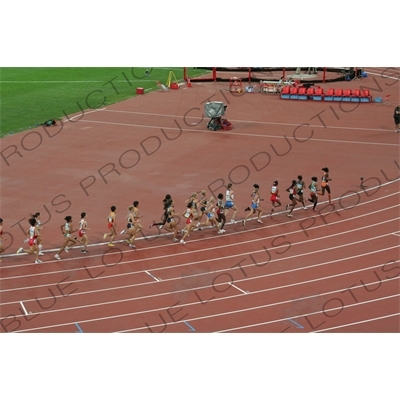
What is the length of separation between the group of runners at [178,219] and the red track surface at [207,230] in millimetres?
301

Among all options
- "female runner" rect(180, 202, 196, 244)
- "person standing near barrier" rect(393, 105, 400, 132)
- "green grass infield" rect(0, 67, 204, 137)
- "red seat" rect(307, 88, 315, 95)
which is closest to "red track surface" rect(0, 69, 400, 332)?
"female runner" rect(180, 202, 196, 244)

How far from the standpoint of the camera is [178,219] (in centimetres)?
2519

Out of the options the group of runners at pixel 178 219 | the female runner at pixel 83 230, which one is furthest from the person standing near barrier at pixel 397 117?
the female runner at pixel 83 230

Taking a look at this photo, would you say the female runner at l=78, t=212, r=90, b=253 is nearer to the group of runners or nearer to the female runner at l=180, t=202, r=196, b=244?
the group of runners

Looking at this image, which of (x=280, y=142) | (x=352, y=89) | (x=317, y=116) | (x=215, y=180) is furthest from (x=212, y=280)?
(x=352, y=89)

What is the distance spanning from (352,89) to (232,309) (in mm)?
27350

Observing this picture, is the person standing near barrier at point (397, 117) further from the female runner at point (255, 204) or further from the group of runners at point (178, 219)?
the female runner at point (255, 204)

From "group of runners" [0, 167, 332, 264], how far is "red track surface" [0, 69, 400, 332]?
301 millimetres

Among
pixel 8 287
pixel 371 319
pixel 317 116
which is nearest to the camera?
pixel 371 319

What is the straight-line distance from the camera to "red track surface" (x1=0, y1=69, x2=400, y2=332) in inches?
760

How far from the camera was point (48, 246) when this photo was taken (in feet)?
76.2

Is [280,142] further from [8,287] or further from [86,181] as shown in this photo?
[8,287]

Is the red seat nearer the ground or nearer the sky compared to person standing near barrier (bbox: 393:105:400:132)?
nearer the sky

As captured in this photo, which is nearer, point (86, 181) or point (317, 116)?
point (86, 181)
